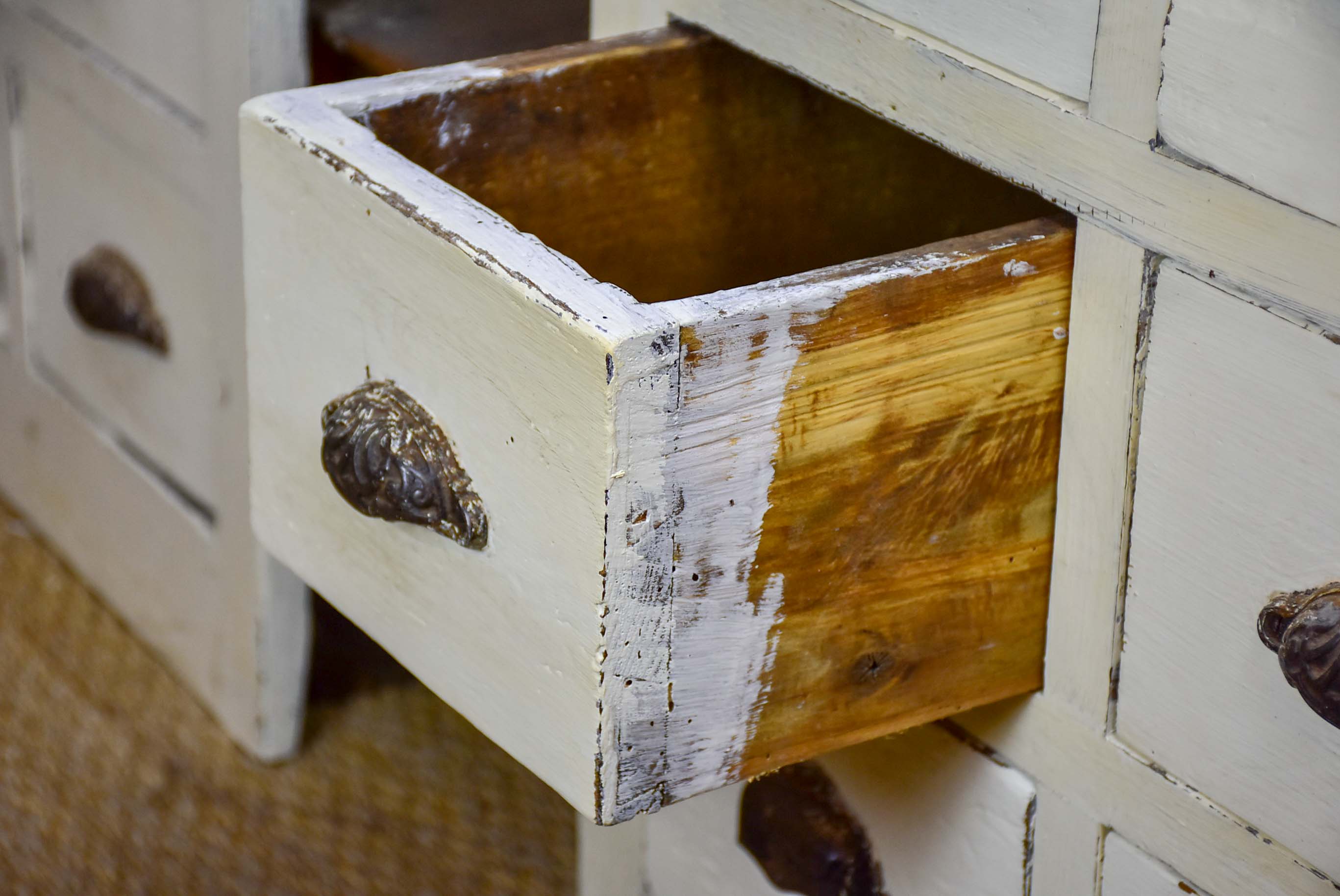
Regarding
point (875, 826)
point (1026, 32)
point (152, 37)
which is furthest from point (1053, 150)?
point (152, 37)

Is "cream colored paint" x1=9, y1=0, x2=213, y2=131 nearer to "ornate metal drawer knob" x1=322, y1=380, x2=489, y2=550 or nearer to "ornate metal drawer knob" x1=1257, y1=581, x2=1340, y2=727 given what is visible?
"ornate metal drawer knob" x1=322, y1=380, x2=489, y2=550

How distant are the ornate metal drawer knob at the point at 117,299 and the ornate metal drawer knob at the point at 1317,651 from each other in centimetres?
84

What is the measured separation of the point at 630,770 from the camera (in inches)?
20.9

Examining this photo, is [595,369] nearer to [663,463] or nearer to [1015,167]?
[663,463]

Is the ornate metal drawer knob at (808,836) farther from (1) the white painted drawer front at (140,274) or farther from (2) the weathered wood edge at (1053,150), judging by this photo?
(1) the white painted drawer front at (140,274)

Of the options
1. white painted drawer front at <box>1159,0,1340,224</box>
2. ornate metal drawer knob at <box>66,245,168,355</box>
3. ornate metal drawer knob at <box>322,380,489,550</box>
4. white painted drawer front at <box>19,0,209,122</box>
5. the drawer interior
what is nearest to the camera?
white painted drawer front at <box>1159,0,1340,224</box>

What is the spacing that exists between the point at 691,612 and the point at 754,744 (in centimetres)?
6

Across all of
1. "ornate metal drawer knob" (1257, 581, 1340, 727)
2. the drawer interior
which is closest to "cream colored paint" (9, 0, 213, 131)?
the drawer interior

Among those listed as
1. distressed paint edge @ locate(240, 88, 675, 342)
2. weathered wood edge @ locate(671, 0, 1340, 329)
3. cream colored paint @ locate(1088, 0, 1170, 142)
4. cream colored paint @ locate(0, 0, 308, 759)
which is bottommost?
cream colored paint @ locate(0, 0, 308, 759)

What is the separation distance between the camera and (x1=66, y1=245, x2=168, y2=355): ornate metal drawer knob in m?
1.14

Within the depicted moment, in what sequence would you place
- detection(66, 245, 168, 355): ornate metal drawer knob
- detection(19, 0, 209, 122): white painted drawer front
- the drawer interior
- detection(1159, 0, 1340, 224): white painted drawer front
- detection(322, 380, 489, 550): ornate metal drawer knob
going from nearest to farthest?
1. detection(1159, 0, 1340, 224): white painted drawer front
2. detection(322, 380, 489, 550): ornate metal drawer knob
3. the drawer interior
4. detection(19, 0, 209, 122): white painted drawer front
5. detection(66, 245, 168, 355): ornate metal drawer knob

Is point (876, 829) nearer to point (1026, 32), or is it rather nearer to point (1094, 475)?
point (1094, 475)

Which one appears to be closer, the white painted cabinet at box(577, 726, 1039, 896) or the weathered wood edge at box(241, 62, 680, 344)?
the weathered wood edge at box(241, 62, 680, 344)

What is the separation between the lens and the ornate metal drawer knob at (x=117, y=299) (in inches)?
44.9
